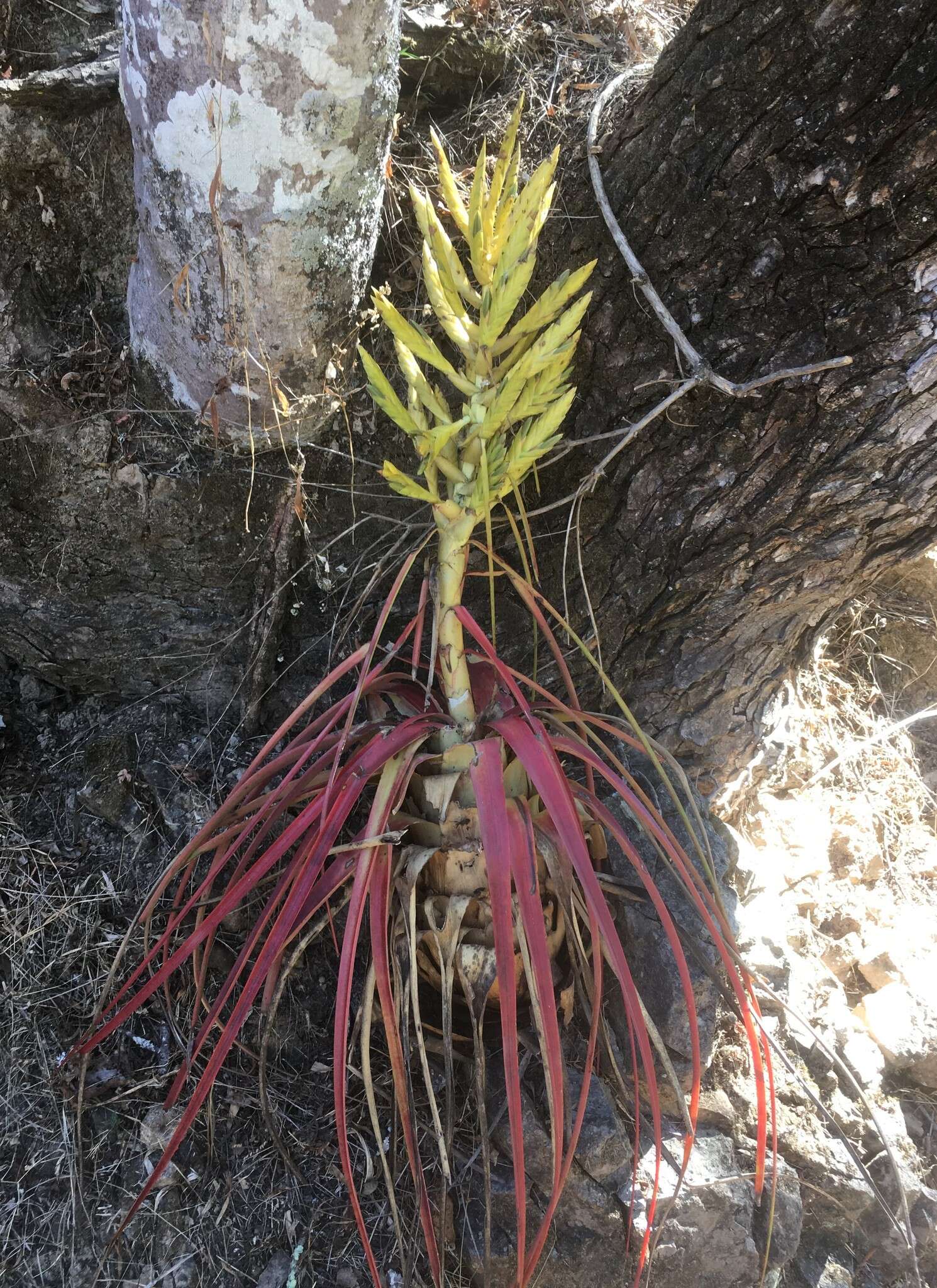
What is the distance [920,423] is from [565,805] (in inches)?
27.8

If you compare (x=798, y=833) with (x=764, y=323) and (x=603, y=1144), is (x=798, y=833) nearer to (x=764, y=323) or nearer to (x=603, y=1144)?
(x=603, y=1144)

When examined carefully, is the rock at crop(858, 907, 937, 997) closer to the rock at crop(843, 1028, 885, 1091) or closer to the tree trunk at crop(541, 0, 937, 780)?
the rock at crop(843, 1028, 885, 1091)

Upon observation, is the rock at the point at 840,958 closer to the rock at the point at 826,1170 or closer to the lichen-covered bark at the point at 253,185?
the rock at the point at 826,1170

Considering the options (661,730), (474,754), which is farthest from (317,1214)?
(661,730)

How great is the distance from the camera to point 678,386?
1.28 metres

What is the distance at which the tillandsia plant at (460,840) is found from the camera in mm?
1041

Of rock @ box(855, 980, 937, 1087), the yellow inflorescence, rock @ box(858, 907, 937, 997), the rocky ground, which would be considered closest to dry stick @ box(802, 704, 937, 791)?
the rocky ground

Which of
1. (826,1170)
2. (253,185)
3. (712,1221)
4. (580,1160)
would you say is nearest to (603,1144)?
(580,1160)

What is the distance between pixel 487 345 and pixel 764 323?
1.37 ft

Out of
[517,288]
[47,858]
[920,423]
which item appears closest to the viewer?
[517,288]

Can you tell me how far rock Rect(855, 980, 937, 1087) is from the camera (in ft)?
5.26

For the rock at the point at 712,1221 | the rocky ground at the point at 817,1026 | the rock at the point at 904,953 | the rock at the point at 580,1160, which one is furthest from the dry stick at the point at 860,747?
the rock at the point at 580,1160

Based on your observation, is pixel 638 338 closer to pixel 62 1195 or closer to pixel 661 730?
pixel 661 730

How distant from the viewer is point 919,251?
109 cm
